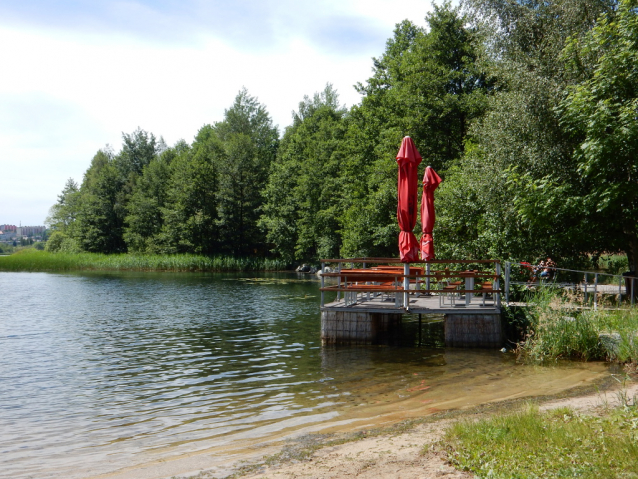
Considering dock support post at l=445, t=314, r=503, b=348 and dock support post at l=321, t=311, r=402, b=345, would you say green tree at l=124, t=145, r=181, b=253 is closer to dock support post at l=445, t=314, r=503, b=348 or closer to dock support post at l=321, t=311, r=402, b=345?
dock support post at l=321, t=311, r=402, b=345

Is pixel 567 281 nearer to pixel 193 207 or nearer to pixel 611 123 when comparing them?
pixel 611 123

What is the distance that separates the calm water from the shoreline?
0.60 meters

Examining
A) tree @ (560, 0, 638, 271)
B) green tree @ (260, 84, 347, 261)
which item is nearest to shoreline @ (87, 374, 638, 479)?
tree @ (560, 0, 638, 271)

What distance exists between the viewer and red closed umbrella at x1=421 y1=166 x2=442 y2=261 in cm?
1602

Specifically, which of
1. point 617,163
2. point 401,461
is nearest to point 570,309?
point 617,163

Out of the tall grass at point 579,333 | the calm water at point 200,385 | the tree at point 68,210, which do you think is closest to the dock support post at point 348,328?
the calm water at point 200,385

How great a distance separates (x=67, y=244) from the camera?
8200cm

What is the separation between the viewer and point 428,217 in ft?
53.5

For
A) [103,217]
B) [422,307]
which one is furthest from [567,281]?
[103,217]

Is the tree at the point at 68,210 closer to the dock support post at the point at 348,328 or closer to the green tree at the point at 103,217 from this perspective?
the green tree at the point at 103,217

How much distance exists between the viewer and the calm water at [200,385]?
7824 mm

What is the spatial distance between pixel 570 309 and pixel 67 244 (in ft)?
266

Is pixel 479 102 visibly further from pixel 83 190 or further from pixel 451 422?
pixel 83 190

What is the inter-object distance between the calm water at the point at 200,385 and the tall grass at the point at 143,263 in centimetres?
3883
